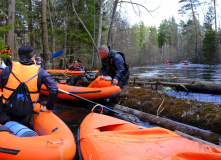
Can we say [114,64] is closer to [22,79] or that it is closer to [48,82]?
[48,82]

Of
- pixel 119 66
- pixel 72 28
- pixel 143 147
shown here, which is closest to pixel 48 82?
pixel 143 147

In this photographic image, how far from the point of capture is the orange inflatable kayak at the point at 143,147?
179cm

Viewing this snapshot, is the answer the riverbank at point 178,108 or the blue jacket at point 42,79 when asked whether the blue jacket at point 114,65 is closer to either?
the riverbank at point 178,108

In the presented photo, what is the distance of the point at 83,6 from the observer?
695 inches

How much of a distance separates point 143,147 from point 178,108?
2.78 m

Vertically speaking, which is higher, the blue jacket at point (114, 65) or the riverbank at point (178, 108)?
Result: the blue jacket at point (114, 65)

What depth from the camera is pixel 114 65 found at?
569 cm

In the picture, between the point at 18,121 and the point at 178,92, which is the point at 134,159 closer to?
the point at 18,121

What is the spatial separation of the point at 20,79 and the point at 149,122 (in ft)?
9.31

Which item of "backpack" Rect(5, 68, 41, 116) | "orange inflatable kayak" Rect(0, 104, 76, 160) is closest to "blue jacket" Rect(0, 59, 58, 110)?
"backpack" Rect(5, 68, 41, 116)

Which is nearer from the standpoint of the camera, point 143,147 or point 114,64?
point 143,147

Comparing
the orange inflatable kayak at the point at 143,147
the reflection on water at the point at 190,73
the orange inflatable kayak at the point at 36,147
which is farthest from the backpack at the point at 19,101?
the reflection on water at the point at 190,73

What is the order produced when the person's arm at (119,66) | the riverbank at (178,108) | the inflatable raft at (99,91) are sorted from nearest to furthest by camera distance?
the riverbank at (178,108) < the inflatable raft at (99,91) < the person's arm at (119,66)

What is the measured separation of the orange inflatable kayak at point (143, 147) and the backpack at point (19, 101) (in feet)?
3.18
